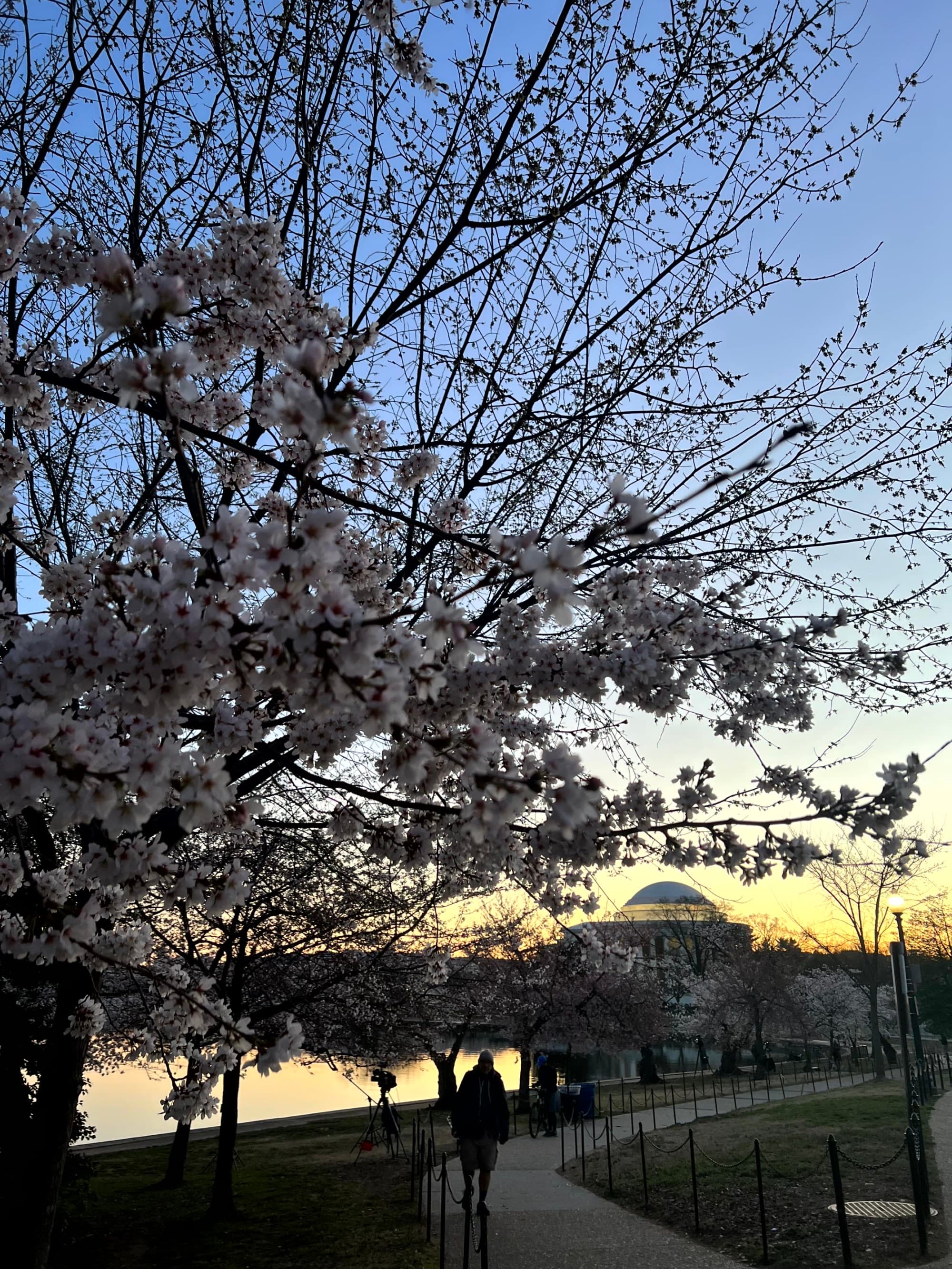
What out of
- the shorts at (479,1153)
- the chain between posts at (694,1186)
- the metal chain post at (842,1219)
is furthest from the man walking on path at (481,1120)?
the metal chain post at (842,1219)

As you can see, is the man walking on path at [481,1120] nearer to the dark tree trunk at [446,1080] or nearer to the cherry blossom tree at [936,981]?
the dark tree trunk at [446,1080]

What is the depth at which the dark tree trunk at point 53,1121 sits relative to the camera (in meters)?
4.52

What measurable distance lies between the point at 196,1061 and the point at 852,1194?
8.30 m

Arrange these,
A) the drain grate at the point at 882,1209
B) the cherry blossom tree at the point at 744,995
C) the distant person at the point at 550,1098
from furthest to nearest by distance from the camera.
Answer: the cherry blossom tree at the point at 744,995, the distant person at the point at 550,1098, the drain grate at the point at 882,1209

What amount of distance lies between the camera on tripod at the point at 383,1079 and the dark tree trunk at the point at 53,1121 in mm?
12054

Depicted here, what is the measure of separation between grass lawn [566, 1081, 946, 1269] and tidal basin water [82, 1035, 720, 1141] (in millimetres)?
8925


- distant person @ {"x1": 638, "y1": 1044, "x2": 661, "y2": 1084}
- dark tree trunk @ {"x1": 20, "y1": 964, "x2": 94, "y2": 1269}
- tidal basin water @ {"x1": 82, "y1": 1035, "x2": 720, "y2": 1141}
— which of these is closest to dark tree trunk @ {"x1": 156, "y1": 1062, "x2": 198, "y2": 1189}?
tidal basin water @ {"x1": 82, "y1": 1035, "x2": 720, "y2": 1141}

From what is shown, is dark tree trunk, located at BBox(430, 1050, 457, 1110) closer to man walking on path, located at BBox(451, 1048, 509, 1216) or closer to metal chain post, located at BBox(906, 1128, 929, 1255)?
man walking on path, located at BBox(451, 1048, 509, 1216)

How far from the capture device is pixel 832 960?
5075cm

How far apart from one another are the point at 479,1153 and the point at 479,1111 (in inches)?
20.6

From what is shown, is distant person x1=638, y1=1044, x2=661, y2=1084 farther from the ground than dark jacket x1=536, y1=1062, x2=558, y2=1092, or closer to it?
closer to it

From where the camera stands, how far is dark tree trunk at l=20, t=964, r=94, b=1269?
4.52m

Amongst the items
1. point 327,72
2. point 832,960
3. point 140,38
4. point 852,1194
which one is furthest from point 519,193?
point 832,960

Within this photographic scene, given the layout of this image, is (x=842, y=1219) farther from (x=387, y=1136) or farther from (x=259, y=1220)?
(x=387, y=1136)
